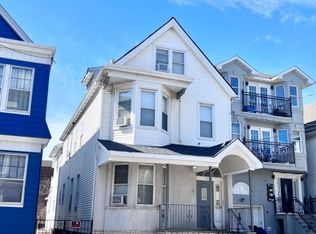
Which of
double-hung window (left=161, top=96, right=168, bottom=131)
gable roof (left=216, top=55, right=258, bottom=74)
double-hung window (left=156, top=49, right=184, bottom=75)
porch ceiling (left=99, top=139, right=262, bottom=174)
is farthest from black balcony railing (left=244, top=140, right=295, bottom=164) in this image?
double-hung window (left=161, top=96, right=168, bottom=131)

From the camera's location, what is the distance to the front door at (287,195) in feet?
71.4

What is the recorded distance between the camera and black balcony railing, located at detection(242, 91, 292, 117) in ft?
74.6

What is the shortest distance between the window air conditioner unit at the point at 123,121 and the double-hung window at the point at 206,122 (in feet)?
12.6

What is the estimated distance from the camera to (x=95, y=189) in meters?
14.3

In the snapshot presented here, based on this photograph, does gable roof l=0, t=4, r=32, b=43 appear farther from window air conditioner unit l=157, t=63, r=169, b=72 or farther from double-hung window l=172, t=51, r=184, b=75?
double-hung window l=172, t=51, r=184, b=75

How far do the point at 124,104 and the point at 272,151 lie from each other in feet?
35.5

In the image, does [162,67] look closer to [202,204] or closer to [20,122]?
[202,204]

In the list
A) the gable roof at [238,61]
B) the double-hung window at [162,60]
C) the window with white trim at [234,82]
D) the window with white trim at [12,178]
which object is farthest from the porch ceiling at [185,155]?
the gable roof at [238,61]

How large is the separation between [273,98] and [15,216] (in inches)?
682

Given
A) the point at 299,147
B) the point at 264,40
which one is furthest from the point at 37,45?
the point at 299,147

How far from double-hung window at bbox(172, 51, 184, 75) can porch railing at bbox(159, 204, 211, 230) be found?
249 inches

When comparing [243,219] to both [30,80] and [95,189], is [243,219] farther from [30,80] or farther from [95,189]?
[30,80]

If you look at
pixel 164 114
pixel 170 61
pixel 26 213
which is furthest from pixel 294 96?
pixel 26 213

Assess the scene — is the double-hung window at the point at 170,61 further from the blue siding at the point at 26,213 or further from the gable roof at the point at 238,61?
the blue siding at the point at 26,213
